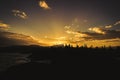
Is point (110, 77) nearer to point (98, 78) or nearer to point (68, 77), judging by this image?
point (98, 78)

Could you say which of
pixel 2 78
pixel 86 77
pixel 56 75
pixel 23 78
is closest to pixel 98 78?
pixel 86 77

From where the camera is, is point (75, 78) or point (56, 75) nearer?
point (75, 78)

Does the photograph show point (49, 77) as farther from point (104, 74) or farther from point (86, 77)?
point (104, 74)

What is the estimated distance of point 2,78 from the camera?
43.8 meters

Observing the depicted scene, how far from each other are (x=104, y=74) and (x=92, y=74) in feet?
9.88

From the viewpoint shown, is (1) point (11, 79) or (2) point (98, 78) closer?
(2) point (98, 78)

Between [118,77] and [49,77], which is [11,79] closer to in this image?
[49,77]

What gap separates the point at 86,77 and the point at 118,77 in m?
7.37

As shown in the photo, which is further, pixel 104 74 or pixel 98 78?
pixel 104 74

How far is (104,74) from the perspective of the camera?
4362 centimetres

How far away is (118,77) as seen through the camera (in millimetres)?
40875

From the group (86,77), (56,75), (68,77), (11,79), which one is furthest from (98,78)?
(11,79)

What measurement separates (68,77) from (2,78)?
53.6 feet

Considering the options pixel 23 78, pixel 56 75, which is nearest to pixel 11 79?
pixel 23 78
